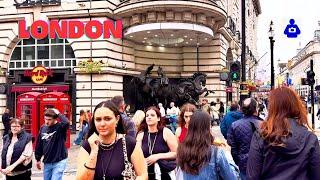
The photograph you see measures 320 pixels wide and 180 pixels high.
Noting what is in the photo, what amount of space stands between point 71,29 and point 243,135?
20963 millimetres

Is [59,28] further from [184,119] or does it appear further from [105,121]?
[105,121]

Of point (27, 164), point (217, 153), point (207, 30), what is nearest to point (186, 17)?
point (207, 30)

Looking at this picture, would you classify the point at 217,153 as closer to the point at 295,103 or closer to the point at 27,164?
the point at 295,103

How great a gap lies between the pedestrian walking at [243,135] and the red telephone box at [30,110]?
44.9 ft

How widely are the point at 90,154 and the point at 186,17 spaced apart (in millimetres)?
23097

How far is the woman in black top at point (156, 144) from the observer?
6.14m

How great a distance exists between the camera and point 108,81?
82.9 feet

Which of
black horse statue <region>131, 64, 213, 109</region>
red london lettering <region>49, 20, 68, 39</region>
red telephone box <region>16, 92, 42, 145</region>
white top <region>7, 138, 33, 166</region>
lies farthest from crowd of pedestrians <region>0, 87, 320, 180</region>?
red london lettering <region>49, 20, 68, 39</region>

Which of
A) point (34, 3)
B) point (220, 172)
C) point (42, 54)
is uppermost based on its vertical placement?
point (34, 3)

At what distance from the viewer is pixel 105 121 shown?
3.74 metres

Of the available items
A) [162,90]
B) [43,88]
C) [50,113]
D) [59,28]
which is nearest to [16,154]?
[50,113]

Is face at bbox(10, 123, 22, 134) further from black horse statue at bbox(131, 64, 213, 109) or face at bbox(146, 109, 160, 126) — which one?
black horse statue at bbox(131, 64, 213, 109)

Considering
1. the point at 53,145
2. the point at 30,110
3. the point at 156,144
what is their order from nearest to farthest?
the point at 156,144 → the point at 53,145 → the point at 30,110

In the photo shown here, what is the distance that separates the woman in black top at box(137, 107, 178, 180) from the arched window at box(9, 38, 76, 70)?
67.6 ft
